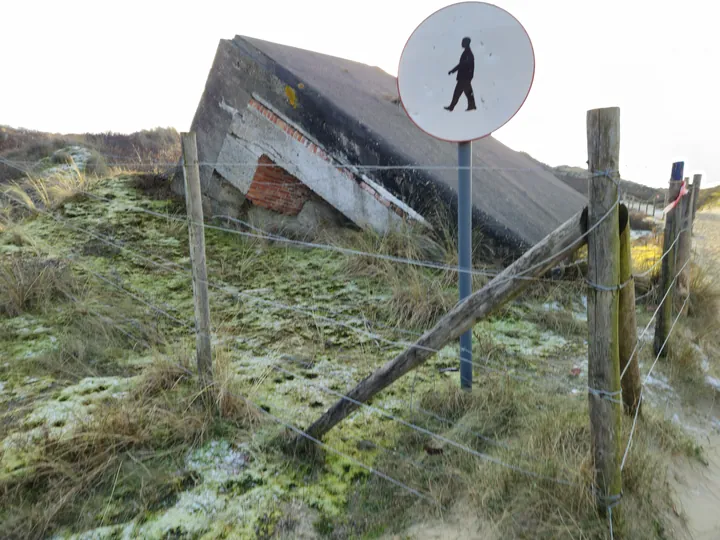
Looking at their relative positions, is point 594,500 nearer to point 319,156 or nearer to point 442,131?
point 442,131

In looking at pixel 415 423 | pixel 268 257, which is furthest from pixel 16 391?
pixel 268 257

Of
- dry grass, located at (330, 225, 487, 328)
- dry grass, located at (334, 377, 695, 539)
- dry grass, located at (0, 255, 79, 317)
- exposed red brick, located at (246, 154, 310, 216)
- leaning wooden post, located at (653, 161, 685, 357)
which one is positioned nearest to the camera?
dry grass, located at (334, 377, 695, 539)

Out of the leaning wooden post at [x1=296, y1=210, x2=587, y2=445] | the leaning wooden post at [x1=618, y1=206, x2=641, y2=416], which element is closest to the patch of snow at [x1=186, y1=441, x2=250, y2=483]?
the leaning wooden post at [x1=296, y1=210, x2=587, y2=445]

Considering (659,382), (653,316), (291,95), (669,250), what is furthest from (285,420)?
(291,95)

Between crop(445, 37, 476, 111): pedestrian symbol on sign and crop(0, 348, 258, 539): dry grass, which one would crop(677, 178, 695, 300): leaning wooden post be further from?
crop(0, 348, 258, 539): dry grass

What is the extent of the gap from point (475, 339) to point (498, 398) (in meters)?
1.00

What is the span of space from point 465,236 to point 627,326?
102 cm

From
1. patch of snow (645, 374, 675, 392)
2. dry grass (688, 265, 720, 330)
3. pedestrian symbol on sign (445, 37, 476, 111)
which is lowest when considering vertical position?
patch of snow (645, 374, 675, 392)

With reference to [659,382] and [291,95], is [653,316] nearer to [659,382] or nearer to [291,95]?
[659,382]

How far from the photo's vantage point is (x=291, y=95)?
5648 millimetres

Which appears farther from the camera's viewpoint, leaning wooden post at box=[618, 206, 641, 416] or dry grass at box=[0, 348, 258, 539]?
dry grass at box=[0, 348, 258, 539]

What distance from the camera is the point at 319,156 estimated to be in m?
5.61

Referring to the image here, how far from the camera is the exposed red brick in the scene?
5.93 metres

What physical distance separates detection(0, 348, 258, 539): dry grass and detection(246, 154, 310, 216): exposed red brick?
3285 mm
